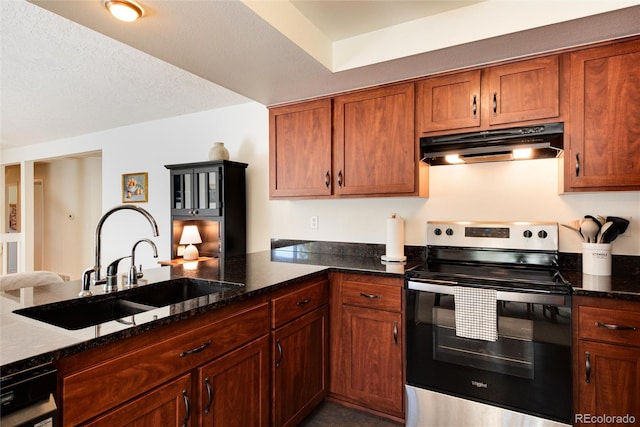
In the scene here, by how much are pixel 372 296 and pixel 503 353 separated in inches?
28.6

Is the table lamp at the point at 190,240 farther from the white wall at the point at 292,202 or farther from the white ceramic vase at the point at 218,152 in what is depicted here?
the white ceramic vase at the point at 218,152

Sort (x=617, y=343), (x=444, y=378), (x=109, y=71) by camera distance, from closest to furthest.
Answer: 1. (x=617, y=343)
2. (x=444, y=378)
3. (x=109, y=71)

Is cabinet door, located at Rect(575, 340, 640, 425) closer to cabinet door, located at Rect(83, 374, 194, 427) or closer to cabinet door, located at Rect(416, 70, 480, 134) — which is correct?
cabinet door, located at Rect(416, 70, 480, 134)

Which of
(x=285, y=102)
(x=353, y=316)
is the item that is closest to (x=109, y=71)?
(x=285, y=102)

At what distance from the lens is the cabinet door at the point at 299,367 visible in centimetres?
177

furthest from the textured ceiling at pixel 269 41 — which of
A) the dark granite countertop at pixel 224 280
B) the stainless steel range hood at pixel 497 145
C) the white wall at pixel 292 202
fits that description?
the dark granite countertop at pixel 224 280

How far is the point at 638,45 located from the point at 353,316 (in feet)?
6.86

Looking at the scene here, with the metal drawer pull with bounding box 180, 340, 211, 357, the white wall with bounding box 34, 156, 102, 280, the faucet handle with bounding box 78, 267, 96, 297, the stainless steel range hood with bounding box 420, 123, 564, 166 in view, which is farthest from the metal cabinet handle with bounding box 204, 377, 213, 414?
the white wall with bounding box 34, 156, 102, 280

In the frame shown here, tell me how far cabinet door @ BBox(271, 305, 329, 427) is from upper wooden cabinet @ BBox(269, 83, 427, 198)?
0.94m

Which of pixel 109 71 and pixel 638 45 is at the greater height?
pixel 109 71

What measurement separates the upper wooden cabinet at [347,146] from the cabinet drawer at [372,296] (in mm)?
657

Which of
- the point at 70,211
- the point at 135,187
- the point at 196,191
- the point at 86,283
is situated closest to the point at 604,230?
the point at 86,283

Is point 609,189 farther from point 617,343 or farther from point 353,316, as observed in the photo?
point 353,316

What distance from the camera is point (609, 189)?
1.82 metres
